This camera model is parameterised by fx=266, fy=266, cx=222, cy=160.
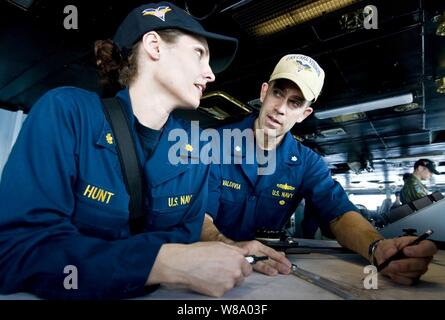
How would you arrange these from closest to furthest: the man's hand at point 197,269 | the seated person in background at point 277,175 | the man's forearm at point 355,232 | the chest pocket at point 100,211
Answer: the man's hand at point 197,269, the chest pocket at point 100,211, the man's forearm at point 355,232, the seated person in background at point 277,175

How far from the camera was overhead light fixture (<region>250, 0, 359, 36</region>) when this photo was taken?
242cm

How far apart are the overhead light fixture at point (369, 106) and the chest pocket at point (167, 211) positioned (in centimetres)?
444

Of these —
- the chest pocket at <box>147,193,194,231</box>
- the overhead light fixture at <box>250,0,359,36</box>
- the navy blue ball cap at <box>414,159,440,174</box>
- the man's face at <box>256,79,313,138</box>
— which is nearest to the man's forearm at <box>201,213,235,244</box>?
the chest pocket at <box>147,193,194,231</box>

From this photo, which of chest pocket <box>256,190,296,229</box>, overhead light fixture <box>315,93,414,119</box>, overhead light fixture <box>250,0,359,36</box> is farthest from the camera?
overhead light fixture <box>315,93,414,119</box>

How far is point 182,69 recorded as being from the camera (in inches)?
43.3

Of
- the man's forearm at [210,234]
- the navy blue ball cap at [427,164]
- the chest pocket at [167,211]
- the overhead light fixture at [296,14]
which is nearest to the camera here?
the chest pocket at [167,211]

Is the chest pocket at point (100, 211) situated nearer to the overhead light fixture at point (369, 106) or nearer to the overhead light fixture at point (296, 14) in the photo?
the overhead light fixture at point (296, 14)

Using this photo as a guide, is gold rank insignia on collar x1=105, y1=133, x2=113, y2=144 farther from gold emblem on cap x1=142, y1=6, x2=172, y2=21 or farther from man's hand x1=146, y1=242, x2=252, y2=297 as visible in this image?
gold emblem on cap x1=142, y1=6, x2=172, y2=21

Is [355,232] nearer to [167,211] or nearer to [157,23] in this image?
[167,211]

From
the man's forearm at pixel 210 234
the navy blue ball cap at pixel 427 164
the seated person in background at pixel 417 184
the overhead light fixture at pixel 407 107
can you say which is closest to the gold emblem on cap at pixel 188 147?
the man's forearm at pixel 210 234

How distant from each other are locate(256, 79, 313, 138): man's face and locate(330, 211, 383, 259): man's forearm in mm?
679

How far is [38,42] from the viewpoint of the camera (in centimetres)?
319

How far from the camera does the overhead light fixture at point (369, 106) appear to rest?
4.24 meters

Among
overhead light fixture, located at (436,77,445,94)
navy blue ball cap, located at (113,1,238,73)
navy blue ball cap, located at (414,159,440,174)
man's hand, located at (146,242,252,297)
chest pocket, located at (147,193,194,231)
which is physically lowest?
man's hand, located at (146,242,252,297)
